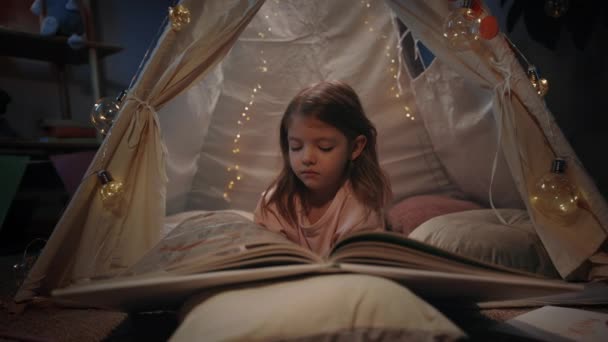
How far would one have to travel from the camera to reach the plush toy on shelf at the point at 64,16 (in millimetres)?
2092

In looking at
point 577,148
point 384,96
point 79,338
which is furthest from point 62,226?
point 577,148

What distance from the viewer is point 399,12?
119 centimetres

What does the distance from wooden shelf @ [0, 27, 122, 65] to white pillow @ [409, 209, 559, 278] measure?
6.30ft

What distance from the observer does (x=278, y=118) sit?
6.02 ft

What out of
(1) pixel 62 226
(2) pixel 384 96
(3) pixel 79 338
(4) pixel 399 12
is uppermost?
(4) pixel 399 12

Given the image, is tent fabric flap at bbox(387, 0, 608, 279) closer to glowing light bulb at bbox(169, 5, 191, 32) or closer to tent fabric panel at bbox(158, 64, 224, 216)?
glowing light bulb at bbox(169, 5, 191, 32)

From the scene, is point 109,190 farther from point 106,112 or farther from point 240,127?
point 240,127

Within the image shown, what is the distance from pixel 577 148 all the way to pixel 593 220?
683 millimetres

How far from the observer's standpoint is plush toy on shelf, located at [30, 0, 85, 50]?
209 cm

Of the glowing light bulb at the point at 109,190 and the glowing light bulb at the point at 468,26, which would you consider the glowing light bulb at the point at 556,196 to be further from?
the glowing light bulb at the point at 109,190

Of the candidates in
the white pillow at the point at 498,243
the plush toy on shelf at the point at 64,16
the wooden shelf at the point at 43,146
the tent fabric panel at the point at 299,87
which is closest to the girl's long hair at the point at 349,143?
the white pillow at the point at 498,243

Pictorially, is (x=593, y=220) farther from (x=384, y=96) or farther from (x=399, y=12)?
(x=384, y=96)

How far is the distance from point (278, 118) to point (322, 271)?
4.18 feet

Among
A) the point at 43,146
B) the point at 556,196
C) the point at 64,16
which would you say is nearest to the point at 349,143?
the point at 556,196
